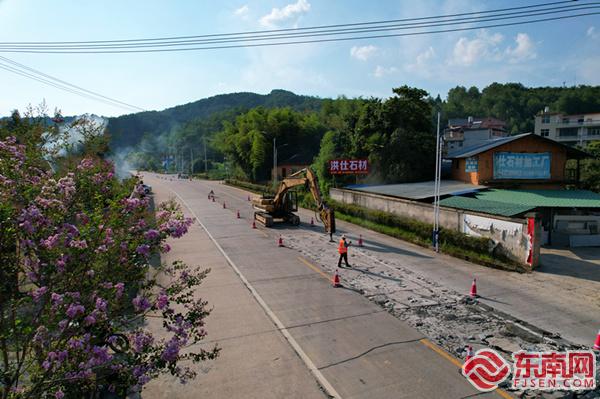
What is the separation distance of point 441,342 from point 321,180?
32979 mm

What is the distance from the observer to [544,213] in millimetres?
22844

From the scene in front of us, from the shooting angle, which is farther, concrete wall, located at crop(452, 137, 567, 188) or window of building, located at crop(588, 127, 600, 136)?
window of building, located at crop(588, 127, 600, 136)

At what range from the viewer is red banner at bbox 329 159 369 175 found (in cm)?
3709

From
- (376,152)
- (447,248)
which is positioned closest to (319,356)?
(447,248)

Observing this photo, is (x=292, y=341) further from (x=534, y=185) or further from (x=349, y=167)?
(x=349, y=167)

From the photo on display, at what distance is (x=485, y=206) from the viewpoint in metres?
21.9

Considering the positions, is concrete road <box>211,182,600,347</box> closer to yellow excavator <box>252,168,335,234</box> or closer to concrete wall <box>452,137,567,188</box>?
yellow excavator <box>252,168,335,234</box>

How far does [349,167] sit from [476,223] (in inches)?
744

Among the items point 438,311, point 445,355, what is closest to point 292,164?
point 438,311

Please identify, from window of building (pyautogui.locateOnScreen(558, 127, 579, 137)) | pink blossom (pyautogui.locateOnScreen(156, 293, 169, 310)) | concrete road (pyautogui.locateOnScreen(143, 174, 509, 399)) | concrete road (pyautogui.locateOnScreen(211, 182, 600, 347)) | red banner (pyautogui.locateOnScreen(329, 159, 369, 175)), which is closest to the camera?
pink blossom (pyautogui.locateOnScreen(156, 293, 169, 310))

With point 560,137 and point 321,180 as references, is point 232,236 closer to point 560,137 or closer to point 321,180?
point 321,180

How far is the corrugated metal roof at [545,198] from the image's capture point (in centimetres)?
2167

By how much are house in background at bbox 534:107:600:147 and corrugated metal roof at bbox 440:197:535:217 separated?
206 feet

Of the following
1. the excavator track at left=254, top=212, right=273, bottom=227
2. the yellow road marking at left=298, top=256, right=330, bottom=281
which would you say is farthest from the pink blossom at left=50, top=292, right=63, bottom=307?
the excavator track at left=254, top=212, right=273, bottom=227
